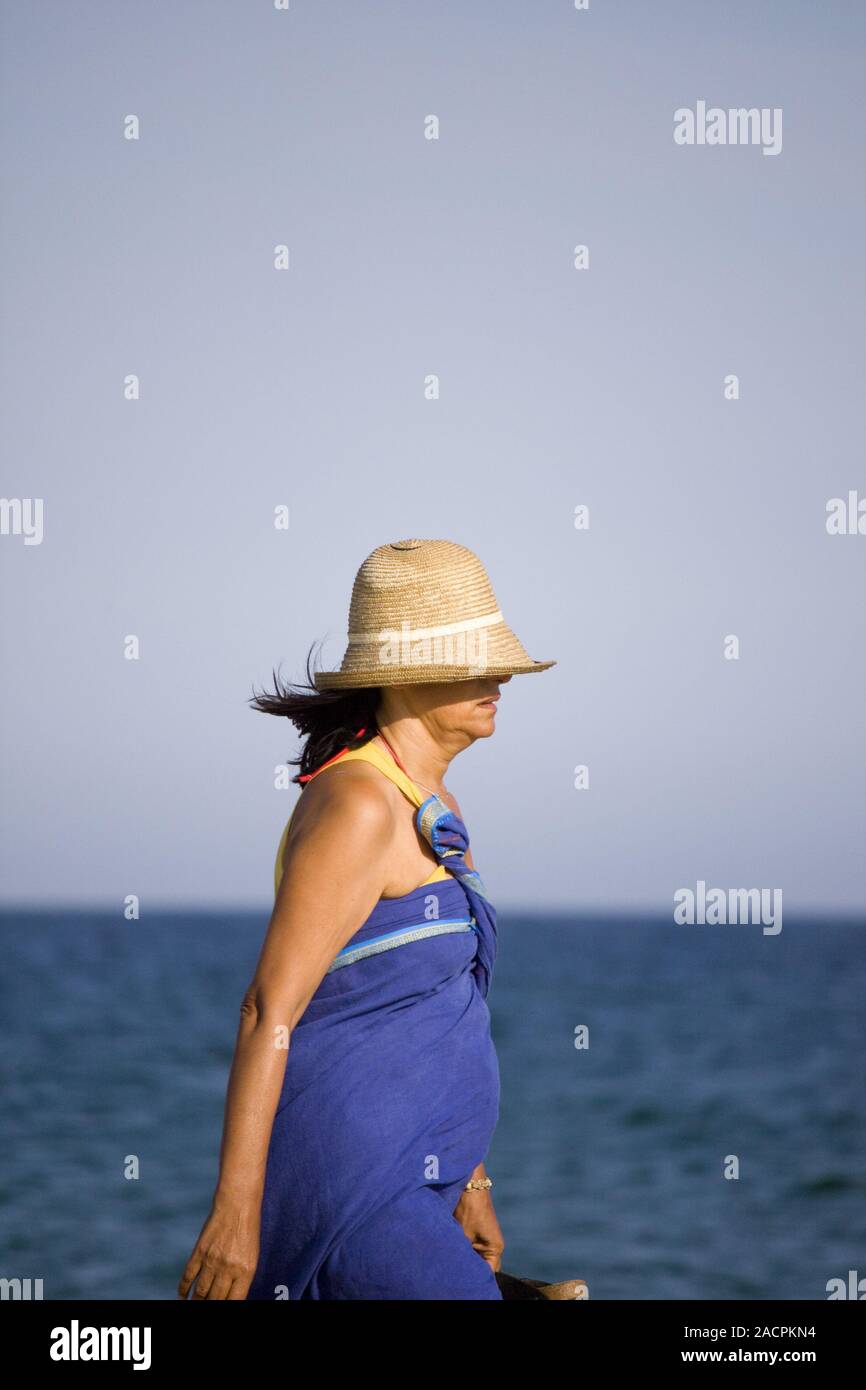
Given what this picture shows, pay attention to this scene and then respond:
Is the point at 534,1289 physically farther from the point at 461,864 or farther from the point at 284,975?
the point at 284,975

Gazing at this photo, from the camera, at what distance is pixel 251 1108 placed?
3.21 meters

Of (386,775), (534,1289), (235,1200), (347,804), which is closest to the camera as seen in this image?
(235,1200)

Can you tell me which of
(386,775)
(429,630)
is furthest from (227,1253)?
(429,630)

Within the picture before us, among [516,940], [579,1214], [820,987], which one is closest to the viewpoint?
[579,1214]

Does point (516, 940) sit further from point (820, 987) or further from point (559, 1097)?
point (559, 1097)

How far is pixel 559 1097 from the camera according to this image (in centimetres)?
3069

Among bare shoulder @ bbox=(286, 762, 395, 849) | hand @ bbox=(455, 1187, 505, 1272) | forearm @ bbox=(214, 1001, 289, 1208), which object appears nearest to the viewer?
forearm @ bbox=(214, 1001, 289, 1208)

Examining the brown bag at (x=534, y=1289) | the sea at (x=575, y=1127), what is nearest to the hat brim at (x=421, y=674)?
the brown bag at (x=534, y=1289)

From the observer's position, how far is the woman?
329 cm

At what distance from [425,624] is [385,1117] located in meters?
1.00

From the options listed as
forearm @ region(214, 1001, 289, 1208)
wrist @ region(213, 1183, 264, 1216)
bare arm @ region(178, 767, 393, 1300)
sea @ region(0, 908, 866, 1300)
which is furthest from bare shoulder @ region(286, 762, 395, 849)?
sea @ region(0, 908, 866, 1300)

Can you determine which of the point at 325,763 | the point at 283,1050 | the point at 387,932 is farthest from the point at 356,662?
the point at 283,1050

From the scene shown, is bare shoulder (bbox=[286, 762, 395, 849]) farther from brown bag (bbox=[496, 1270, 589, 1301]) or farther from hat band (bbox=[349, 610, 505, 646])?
brown bag (bbox=[496, 1270, 589, 1301])
